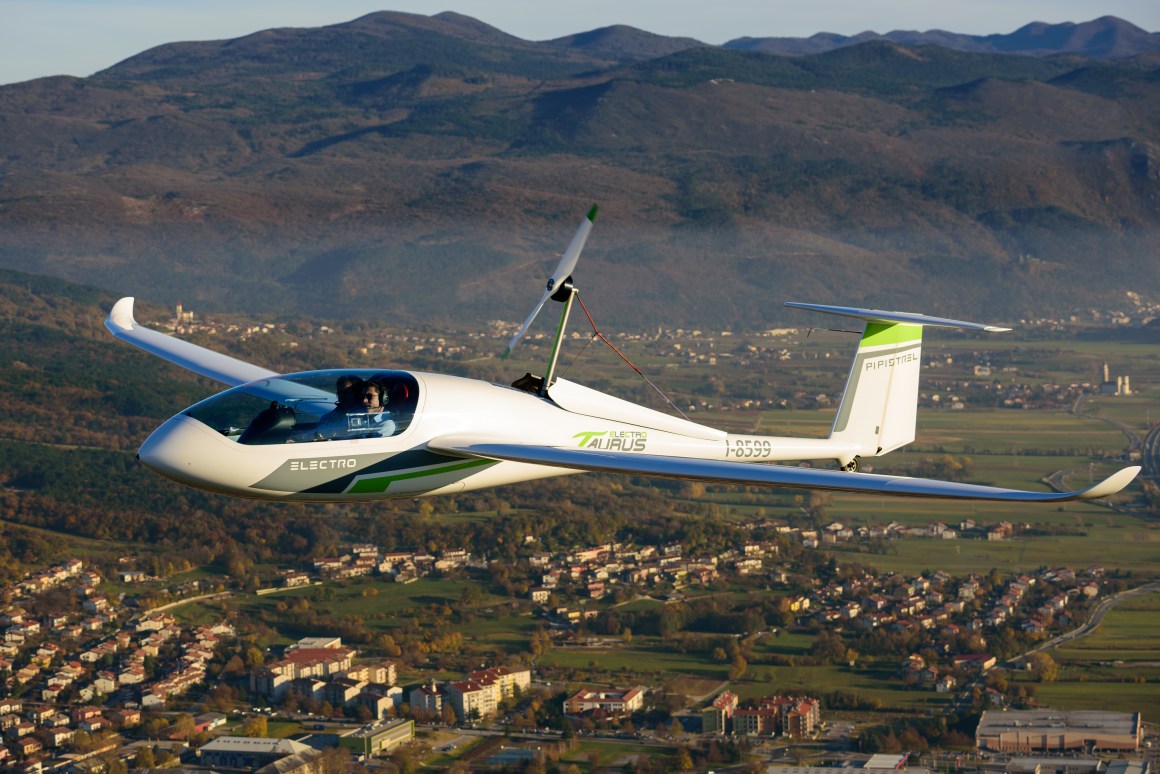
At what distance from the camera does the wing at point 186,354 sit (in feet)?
119

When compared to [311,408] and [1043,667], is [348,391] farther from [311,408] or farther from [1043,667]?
[1043,667]

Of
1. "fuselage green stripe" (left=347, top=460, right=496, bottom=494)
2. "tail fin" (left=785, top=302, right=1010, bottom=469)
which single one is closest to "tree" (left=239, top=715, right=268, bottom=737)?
"tail fin" (left=785, top=302, right=1010, bottom=469)

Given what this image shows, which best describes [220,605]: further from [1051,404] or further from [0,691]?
[1051,404]

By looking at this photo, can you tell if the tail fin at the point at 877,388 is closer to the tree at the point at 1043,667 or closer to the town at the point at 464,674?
the town at the point at 464,674

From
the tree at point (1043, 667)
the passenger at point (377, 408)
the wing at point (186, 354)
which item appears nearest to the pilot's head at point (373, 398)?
the passenger at point (377, 408)

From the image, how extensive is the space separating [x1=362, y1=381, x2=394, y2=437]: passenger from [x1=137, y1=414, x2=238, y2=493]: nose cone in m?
2.63

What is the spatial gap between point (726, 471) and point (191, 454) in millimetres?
9582

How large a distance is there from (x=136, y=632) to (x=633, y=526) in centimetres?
3253

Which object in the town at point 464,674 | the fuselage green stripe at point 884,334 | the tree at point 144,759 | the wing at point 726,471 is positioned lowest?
the tree at point 144,759

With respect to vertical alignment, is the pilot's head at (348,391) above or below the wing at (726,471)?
above

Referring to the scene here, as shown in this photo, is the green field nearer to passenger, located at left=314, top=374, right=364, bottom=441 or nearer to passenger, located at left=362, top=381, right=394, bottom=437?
passenger, located at left=362, top=381, right=394, bottom=437

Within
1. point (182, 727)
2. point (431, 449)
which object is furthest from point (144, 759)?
point (431, 449)

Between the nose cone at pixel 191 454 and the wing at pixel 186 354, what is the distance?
5.48 metres

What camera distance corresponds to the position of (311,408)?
28125 mm
